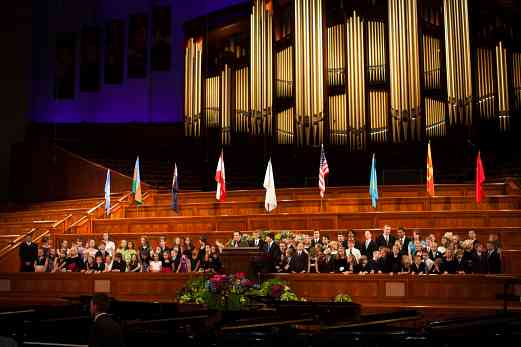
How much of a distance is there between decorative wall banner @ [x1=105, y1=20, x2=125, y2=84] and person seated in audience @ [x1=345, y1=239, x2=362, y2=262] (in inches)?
474

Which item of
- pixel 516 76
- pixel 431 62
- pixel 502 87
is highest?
pixel 431 62

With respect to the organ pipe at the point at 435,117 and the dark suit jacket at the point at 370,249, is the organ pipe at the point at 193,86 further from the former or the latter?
the dark suit jacket at the point at 370,249

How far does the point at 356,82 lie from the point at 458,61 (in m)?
2.37

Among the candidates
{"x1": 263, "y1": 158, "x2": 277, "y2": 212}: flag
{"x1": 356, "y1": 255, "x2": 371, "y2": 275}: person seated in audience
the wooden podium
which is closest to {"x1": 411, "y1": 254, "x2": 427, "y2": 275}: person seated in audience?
{"x1": 356, "y1": 255, "x2": 371, "y2": 275}: person seated in audience

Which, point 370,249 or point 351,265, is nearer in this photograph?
point 351,265

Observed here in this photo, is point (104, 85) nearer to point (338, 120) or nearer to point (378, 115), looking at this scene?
point (338, 120)

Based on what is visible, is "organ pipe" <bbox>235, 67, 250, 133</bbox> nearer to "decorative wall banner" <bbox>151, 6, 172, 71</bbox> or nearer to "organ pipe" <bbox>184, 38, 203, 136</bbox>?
"organ pipe" <bbox>184, 38, 203, 136</bbox>

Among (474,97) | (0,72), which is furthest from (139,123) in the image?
→ (474,97)

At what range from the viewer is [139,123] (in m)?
21.0

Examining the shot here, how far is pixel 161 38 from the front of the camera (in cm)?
2156

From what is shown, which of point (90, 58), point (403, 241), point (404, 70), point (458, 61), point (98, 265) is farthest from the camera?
point (90, 58)

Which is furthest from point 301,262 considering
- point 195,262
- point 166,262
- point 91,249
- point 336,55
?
point 336,55

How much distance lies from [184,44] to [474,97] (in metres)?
8.50

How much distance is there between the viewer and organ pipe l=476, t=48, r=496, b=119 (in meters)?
15.6
